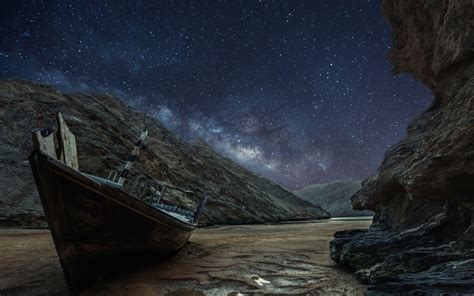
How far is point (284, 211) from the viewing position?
48.8 meters

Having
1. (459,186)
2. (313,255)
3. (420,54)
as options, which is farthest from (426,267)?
(420,54)

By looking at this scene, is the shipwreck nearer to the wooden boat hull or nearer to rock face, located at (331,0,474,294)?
the wooden boat hull

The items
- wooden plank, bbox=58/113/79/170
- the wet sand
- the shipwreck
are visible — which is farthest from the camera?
wooden plank, bbox=58/113/79/170

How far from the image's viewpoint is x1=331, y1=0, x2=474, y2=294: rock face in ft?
11.0

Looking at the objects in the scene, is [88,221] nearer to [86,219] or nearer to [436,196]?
[86,219]

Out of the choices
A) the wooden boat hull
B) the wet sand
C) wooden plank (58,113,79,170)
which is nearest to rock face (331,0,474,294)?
the wet sand

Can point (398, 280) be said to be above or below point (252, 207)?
below

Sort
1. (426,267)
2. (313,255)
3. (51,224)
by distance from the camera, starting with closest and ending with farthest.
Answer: (426,267), (51,224), (313,255)

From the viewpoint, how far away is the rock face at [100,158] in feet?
66.6

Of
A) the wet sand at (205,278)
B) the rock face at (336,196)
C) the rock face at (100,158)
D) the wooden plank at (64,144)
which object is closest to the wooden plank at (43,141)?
the wooden plank at (64,144)

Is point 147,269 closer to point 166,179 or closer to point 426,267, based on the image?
point 426,267

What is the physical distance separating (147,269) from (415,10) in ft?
34.8

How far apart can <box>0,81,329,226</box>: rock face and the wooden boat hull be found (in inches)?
580

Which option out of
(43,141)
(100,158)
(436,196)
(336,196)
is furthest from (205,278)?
(336,196)
